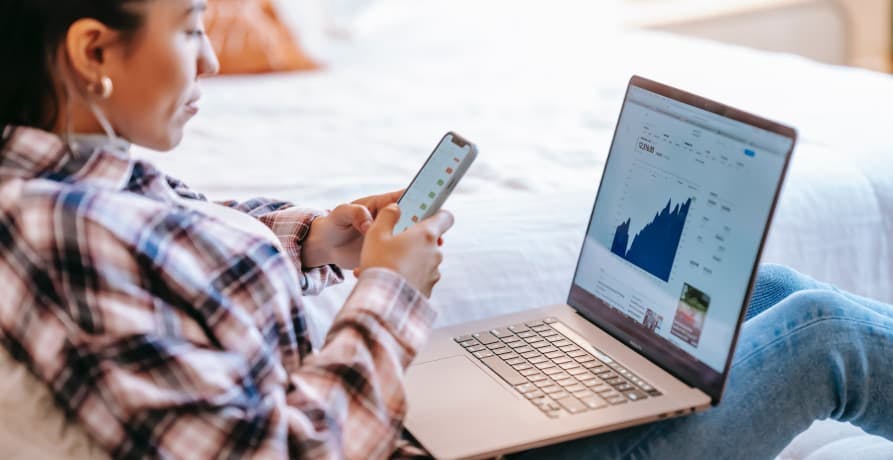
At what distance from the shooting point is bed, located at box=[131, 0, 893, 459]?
1324 mm

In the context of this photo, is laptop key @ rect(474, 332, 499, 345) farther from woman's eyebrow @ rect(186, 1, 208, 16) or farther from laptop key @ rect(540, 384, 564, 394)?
woman's eyebrow @ rect(186, 1, 208, 16)

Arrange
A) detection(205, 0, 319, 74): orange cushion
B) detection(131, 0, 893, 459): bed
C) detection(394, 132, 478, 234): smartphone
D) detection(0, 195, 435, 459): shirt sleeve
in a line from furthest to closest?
detection(205, 0, 319, 74): orange cushion
detection(131, 0, 893, 459): bed
detection(394, 132, 478, 234): smartphone
detection(0, 195, 435, 459): shirt sleeve

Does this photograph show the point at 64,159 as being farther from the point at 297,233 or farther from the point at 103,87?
the point at 297,233

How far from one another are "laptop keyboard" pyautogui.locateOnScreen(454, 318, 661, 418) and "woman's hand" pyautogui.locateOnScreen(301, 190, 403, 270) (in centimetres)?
15

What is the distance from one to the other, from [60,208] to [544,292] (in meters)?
0.71

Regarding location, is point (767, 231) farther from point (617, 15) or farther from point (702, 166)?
point (617, 15)

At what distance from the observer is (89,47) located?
769 millimetres

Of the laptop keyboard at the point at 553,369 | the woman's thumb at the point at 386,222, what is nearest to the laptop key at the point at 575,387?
the laptop keyboard at the point at 553,369

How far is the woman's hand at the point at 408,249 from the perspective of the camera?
0.86 m

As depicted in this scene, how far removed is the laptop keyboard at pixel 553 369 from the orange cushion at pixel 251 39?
139 centimetres

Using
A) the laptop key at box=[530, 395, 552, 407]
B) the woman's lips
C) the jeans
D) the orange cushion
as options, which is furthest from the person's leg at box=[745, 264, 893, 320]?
the orange cushion

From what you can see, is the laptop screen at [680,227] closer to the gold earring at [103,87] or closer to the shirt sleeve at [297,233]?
the shirt sleeve at [297,233]

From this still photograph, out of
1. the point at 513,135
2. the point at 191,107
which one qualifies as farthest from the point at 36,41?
the point at 513,135

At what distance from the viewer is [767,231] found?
86cm
